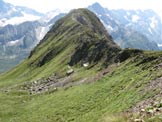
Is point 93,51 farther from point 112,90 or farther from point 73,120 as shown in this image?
point 73,120

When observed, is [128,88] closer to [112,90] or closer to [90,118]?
[112,90]

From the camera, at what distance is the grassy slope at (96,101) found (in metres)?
44.3

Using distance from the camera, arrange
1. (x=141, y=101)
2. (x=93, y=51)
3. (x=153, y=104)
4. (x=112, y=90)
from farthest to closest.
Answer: (x=93, y=51)
(x=112, y=90)
(x=141, y=101)
(x=153, y=104)

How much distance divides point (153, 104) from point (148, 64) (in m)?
24.9

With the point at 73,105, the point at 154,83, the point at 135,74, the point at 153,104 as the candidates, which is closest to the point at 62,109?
the point at 73,105

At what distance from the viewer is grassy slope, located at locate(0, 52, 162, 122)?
4431 centimetres

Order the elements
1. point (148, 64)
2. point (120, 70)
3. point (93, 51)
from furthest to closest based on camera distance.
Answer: point (93, 51) < point (120, 70) < point (148, 64)

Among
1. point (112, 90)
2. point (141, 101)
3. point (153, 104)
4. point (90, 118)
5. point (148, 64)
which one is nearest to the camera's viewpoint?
point (153, 104)

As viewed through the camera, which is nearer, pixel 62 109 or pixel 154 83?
pixel 154 83

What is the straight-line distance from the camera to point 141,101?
40625 mm

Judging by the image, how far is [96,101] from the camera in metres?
53.0

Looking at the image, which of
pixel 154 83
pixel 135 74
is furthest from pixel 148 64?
pixel 154 83

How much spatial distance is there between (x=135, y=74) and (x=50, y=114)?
47.9 feet

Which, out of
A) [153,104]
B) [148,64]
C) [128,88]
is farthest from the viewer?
[148,64]
